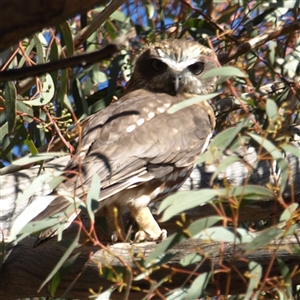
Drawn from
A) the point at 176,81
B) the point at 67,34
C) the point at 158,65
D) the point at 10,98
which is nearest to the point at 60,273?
the point at 10,98

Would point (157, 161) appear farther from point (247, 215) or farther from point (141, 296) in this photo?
point (141, 296)

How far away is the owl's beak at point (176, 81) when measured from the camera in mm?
3525

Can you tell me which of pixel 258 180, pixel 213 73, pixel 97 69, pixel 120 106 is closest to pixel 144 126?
pixel 120 106

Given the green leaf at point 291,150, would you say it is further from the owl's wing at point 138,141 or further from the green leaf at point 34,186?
the owl's wing at point 138,141

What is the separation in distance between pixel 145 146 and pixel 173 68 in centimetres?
72

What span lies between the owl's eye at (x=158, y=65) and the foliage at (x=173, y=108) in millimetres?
168

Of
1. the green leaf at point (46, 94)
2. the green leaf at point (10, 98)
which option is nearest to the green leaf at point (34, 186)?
the green leaf at point (10, 98)

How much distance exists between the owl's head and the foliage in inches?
3.6

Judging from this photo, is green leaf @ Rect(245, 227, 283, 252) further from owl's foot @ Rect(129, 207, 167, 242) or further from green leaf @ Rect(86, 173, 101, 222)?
owl's foot @ Rect(129, 207, 167, 242)

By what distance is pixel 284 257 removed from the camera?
83.4 inches

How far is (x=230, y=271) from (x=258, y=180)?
125cm

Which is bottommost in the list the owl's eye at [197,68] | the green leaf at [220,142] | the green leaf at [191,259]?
the green leaf at [191,259]

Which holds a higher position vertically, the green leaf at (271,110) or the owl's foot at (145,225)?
the green leaf at (271,110)

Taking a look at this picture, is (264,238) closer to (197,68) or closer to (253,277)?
(253,277)
